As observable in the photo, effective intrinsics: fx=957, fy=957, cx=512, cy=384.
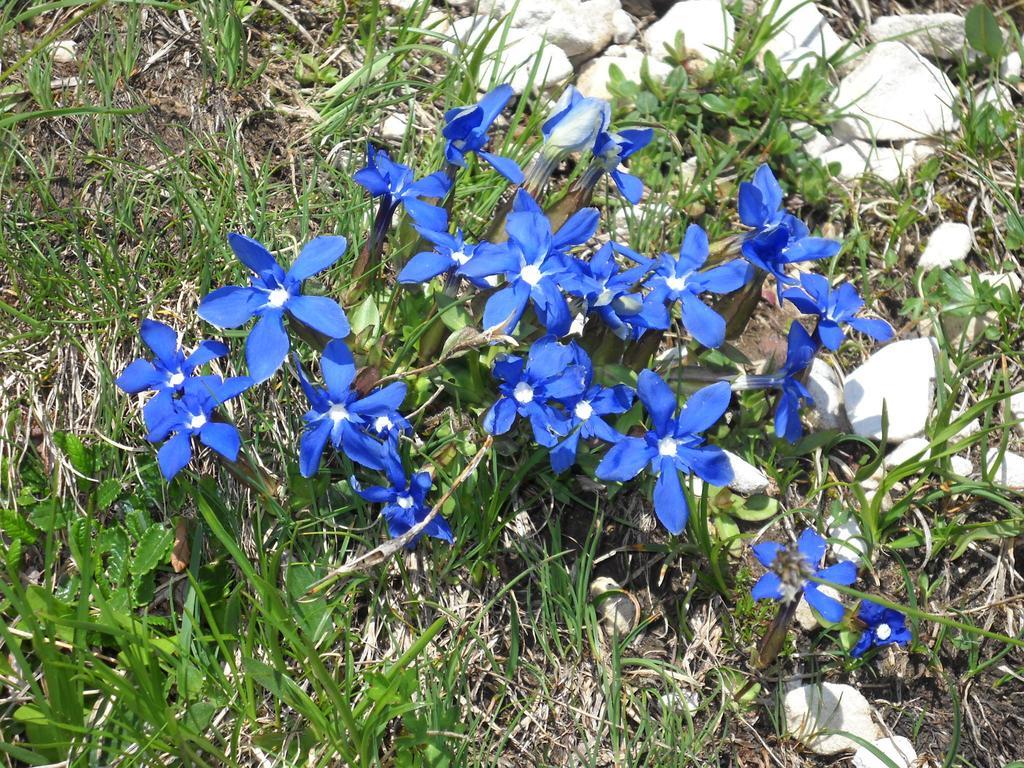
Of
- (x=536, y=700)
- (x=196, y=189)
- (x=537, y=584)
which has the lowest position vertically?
(x=536, y=700)

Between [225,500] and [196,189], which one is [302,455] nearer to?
[225,500]

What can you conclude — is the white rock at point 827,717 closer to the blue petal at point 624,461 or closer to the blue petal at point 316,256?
the blue petal at point 624,461

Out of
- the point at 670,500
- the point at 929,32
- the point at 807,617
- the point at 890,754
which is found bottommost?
the point at 890,754

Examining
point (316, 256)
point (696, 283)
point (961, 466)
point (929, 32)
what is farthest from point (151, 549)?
point (929, 32)

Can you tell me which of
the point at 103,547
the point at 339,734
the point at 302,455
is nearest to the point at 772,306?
the point at 302,455

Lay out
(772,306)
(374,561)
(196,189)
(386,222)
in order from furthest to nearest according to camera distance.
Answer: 1. (772,306)
2. (196,189)
3. (386,222)
4. (374,561)

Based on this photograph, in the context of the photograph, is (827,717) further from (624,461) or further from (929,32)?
(929,32)

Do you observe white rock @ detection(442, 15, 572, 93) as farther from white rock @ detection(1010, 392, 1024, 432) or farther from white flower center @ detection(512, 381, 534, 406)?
white rock @ detection(1010, 392, 1024, 432)
